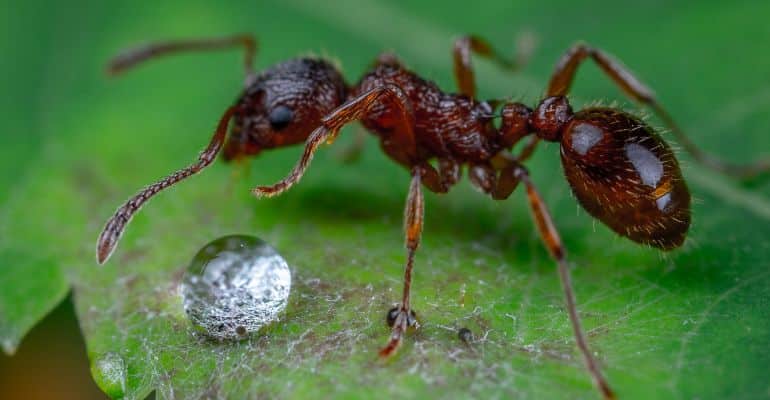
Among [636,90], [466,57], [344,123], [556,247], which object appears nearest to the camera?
[556,247]

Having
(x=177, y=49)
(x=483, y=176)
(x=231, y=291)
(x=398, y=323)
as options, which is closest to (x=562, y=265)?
(x=398, y=323)

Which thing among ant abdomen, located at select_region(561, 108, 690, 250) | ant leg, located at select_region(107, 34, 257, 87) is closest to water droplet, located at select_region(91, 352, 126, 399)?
ant leg, located at select_region(107, 34, 257, 87)

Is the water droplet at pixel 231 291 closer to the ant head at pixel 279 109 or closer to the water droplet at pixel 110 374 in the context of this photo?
the water droplet at pixel 110 374

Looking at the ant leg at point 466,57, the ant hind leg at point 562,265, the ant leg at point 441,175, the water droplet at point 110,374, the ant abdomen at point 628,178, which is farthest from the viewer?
the ant leg at point 466,57

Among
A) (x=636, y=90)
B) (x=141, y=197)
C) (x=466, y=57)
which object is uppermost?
(x=636, y=90)

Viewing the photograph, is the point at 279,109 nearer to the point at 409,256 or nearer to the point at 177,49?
the point at 177,49

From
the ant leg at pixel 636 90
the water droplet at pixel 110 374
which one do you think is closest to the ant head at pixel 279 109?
the ant leg at pixel 636 90
